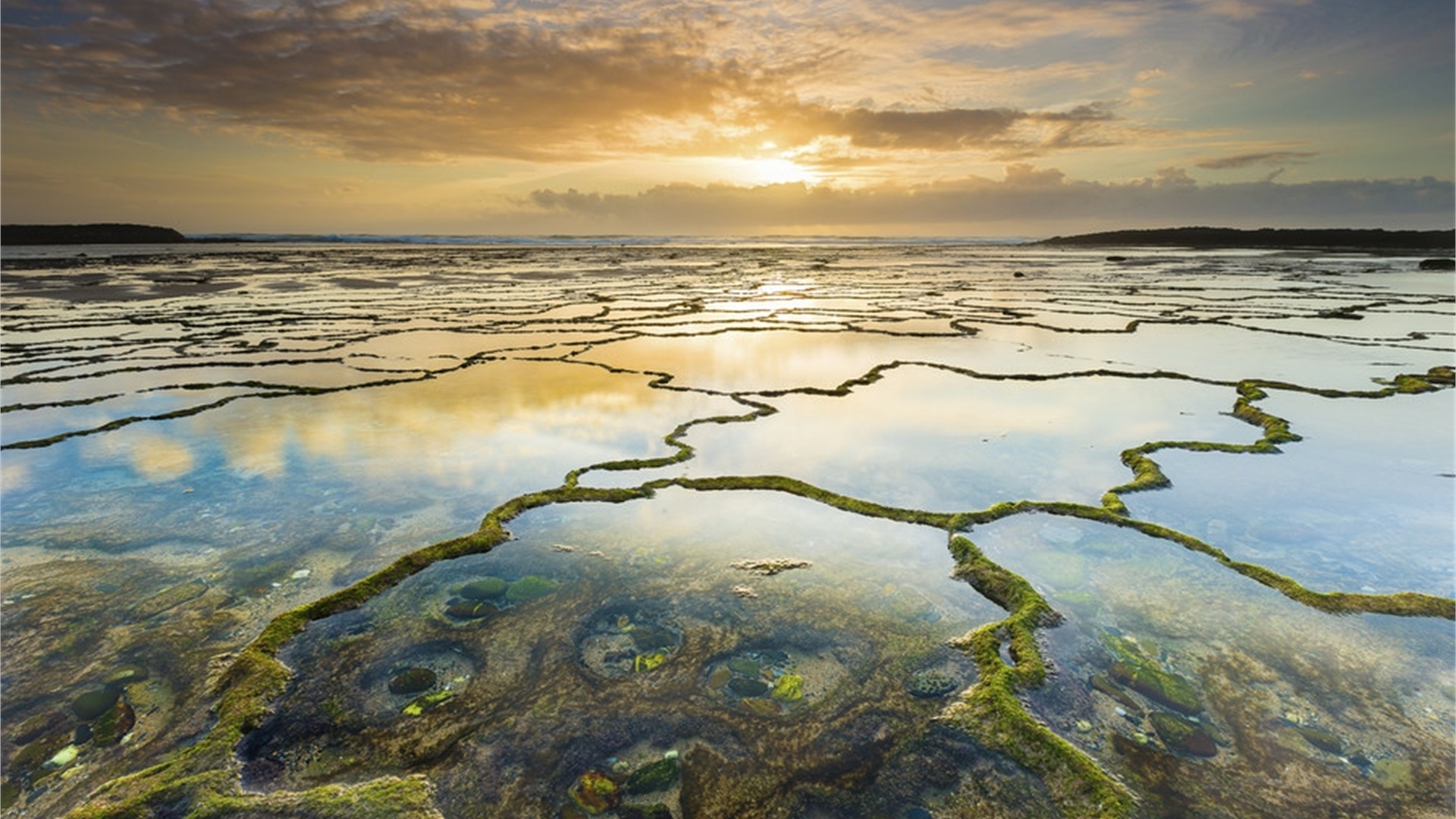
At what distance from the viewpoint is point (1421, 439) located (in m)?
7.74

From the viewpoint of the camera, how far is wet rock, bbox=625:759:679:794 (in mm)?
3117

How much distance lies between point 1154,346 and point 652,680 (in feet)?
47.0

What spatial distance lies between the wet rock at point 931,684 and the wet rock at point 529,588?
2581 millimetres

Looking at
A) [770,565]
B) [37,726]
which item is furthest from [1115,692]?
[37,726]

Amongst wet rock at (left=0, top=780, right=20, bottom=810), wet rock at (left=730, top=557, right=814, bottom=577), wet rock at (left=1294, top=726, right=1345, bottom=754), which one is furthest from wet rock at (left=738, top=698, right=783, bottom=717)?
wet rock at (left=0, top=780, right=20, bottom=810)

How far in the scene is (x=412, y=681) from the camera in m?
3.86

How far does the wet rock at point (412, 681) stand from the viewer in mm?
3789

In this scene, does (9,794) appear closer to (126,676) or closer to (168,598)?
(126,676)

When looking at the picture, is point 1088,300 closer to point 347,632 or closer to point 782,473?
point 782,473

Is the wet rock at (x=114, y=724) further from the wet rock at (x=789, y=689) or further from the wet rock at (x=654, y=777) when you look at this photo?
the wet rock at (x=789, y=689)

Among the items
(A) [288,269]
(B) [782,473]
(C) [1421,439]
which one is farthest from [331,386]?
(A) [288,269]

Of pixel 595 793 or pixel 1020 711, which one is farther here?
pixel 1020 711

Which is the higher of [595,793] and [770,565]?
[770,565]

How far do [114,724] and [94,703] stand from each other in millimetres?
289
